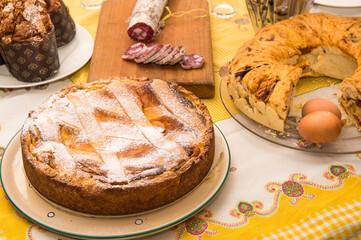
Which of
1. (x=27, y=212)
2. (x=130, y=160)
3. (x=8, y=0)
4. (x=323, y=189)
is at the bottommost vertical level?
(x=323, y=189)

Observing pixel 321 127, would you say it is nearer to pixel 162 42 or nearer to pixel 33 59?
pixel 162 42

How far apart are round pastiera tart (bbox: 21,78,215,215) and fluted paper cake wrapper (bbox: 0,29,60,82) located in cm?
37

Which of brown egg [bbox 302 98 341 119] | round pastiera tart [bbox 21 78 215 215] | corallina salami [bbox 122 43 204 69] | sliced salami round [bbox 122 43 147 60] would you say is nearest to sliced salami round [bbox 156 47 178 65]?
corallina salami [bbox 122 43 204 69]

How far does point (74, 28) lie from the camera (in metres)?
2.33

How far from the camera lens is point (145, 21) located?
2.23 m

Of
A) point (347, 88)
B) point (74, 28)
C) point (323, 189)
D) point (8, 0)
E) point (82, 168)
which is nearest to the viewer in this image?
point (82, 168)

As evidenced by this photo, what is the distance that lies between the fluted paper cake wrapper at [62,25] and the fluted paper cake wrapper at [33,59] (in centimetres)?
20

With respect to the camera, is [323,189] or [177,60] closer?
[323,189]

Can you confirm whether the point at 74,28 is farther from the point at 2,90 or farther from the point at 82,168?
the point at 82,168

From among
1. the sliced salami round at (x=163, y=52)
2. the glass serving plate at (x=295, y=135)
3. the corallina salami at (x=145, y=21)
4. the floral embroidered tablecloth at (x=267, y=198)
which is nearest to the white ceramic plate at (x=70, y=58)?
the floral embroidered tablecloth at (x=267, y=198)

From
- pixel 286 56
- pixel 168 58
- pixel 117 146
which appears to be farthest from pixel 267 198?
pixel 168 58

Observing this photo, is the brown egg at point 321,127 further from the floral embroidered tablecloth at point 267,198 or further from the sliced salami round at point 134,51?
the sliced salami round at point 134,51

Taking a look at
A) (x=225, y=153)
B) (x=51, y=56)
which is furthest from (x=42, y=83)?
(x=225, y=153)

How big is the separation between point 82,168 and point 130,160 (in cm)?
15
